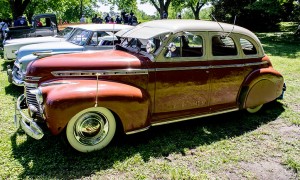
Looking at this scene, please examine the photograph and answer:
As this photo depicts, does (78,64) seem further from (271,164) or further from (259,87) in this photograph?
(259,87)

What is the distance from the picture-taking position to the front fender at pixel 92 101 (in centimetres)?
354

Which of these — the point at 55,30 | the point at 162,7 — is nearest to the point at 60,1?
the point at 162,7

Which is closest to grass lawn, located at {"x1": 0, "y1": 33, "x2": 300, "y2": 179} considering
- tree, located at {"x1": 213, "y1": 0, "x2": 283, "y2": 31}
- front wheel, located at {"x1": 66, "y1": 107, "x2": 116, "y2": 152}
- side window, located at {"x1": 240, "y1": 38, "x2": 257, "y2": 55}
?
front wheel, located at {"x1": 66, "y1": 107, "x2": 116, "y2": 152}

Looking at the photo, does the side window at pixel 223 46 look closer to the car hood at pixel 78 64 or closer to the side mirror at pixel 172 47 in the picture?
the side mirror at pixel 172 47

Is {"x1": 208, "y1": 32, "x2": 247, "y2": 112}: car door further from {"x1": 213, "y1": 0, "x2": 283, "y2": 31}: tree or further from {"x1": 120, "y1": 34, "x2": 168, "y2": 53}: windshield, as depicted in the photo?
{"x1": 213, "y1": 0, "x2": 283, "y2": 31}: tree

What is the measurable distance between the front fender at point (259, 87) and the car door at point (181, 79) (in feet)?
2.99

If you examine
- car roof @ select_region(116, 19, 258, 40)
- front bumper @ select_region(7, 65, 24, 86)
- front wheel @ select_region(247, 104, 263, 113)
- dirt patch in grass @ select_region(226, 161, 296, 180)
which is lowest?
dirt patch in grass @ select_region(226, 161, 296, 180)

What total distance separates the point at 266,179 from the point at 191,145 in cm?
124

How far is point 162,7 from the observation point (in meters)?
29.4

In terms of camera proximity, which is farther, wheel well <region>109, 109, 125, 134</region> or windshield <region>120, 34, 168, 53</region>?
windshield <region>120, 34, 168, 53</region>

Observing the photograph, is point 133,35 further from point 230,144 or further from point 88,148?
point 230,144

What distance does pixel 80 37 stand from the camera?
321 inches

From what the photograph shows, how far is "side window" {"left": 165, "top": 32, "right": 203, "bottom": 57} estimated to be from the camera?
14.9 ft

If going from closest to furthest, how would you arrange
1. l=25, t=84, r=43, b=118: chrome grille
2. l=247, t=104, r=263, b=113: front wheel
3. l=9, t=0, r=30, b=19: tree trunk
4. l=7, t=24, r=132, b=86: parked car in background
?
l=25, t=84, r=43, b=118: chrome grille
l=247, t=104, r=263, b=113: front wheel
l=7, t=24, r=132, b=86: parked car in background
l=9, t=0, r=30, b=19: tree trunk
